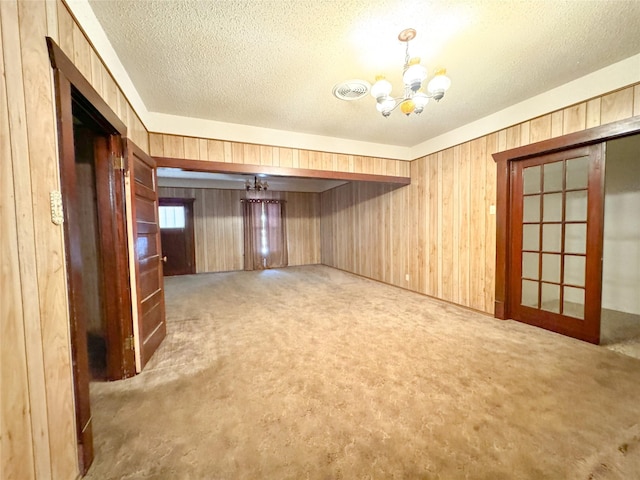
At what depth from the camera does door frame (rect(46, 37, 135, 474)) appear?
1.14 meters

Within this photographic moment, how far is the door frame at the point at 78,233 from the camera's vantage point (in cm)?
114

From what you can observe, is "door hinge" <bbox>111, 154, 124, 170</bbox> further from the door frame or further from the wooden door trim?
the wooden door trim

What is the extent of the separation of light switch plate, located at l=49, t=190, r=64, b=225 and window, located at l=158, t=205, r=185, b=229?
590 cm

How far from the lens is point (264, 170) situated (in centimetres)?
332

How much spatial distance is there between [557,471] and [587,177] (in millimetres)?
2629

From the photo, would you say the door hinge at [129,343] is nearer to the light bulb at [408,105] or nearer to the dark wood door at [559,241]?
the light bulb at [408,105]

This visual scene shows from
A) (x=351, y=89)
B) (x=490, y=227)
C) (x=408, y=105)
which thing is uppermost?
(x=351, y=89)

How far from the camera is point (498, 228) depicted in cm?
305

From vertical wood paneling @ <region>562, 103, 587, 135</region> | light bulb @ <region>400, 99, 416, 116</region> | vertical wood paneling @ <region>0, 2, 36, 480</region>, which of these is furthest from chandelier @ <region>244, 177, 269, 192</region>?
vertical wood paneling @ <region>562, 103, 587, 135</region>

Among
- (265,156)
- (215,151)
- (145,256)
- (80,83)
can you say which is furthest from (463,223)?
(80,83)

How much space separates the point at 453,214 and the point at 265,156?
2781 mm

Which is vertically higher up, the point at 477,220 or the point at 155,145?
the point at 155,145

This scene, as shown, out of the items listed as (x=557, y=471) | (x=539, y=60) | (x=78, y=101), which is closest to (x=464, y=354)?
(x=557, y=471)

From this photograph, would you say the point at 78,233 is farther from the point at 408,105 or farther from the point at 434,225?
the point at 434,225
